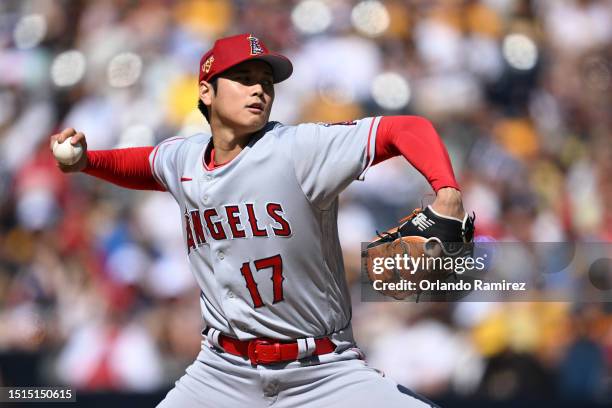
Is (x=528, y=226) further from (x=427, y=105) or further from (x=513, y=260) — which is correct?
(x=427, y=105)

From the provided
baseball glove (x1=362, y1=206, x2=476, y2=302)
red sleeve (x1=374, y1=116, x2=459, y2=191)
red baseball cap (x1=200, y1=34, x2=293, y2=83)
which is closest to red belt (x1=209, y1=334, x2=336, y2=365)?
baseball glove (x1=362, y1=206, x2=476, y2=302)

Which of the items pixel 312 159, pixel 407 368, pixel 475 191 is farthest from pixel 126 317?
pixel 312 159

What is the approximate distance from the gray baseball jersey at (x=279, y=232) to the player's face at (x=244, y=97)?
7 cm

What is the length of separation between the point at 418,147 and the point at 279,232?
52 cm

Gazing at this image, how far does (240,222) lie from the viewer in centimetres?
263

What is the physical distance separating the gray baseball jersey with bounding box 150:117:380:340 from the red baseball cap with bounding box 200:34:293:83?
212 mm

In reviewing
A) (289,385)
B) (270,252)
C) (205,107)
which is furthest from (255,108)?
(289,385)

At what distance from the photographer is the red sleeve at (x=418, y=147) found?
2219mm

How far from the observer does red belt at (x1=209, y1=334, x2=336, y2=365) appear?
2.60 metres

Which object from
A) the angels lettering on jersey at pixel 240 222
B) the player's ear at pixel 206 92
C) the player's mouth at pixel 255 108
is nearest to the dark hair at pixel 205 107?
the player's ear at pixel 206 92

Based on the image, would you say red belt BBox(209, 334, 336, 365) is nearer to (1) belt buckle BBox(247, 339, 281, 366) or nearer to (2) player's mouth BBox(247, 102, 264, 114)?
(1) belt buckle BBox(247, 339, 281, 366)

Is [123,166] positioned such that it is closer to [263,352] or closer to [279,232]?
[279,232]

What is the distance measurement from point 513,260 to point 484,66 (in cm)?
122

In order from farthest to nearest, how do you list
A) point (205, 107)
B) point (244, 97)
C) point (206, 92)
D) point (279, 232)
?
point (205, 107), point (206, 92), point (244, 97), point (279, 232)
